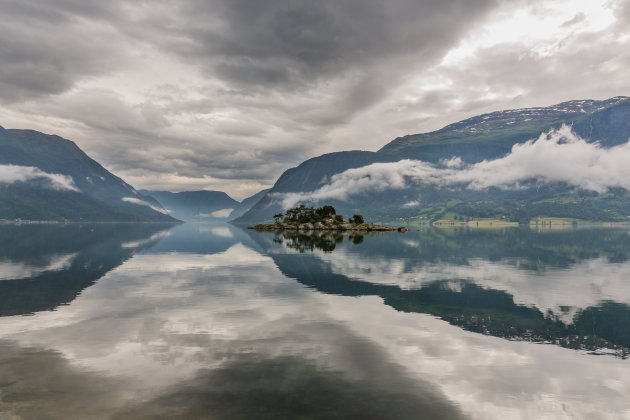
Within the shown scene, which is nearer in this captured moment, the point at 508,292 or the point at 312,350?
the point at 312,350

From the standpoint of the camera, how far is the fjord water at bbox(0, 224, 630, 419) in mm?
16422

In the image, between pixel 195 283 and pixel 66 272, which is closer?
pixel 195 283

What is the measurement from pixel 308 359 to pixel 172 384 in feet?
25.8

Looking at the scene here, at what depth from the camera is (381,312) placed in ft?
112

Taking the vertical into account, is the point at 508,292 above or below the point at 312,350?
below

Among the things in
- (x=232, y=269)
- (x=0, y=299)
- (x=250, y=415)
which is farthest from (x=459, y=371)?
(x=232, y=269)

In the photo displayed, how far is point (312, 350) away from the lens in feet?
77.3

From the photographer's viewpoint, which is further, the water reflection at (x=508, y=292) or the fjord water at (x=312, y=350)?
the water reflection at (x=508, y=292)

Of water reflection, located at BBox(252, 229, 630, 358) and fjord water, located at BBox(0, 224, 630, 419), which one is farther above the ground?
fjord water, located at BBox(0, 224, 630, 419)

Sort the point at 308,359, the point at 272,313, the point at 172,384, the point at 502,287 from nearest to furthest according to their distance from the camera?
the point at 172,384 → the point at 308,359 → the point at 272,313 → the point at 502,287

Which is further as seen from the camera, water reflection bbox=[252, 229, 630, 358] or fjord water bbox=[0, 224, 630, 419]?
water reflection bbox=[252, 229, 630, 358]

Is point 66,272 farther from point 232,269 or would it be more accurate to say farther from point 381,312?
point 381,312

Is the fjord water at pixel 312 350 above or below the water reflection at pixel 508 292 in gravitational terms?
above

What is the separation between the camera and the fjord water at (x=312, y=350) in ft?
53.9
